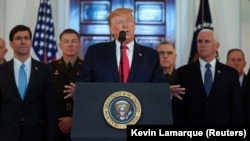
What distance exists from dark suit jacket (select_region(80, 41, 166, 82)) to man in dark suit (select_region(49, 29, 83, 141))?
980 mm

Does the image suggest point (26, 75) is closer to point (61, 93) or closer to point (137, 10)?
point (61, 93)

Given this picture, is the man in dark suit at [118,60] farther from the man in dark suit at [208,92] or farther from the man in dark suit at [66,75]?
the man in dark suit at [66,75]

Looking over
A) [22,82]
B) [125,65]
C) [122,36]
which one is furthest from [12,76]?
[122,36]

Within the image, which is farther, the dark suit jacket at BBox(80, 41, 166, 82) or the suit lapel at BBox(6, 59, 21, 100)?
the suit lapel at BBox(6, 59, 21, 100)

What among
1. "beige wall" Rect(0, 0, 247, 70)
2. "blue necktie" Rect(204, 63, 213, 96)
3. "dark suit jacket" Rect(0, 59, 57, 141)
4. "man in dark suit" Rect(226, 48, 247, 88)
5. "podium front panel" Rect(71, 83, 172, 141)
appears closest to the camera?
"podium front panel" Rect(71, 83, 172, 141)

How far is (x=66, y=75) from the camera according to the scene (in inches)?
212

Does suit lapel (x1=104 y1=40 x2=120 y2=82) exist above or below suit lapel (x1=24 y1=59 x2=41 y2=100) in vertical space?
above

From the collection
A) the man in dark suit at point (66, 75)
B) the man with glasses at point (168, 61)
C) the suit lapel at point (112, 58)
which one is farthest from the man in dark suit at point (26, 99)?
the man with glasses at point (168, 61)

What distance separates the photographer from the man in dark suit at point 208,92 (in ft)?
16.1

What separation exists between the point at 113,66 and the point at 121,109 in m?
0.81

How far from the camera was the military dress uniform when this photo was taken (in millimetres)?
5312

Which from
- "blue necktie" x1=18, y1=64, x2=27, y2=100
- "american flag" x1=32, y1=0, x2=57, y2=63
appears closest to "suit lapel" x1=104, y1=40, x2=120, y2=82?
"blue necktie" x1=18, y1=64, x2=27, y2=100
